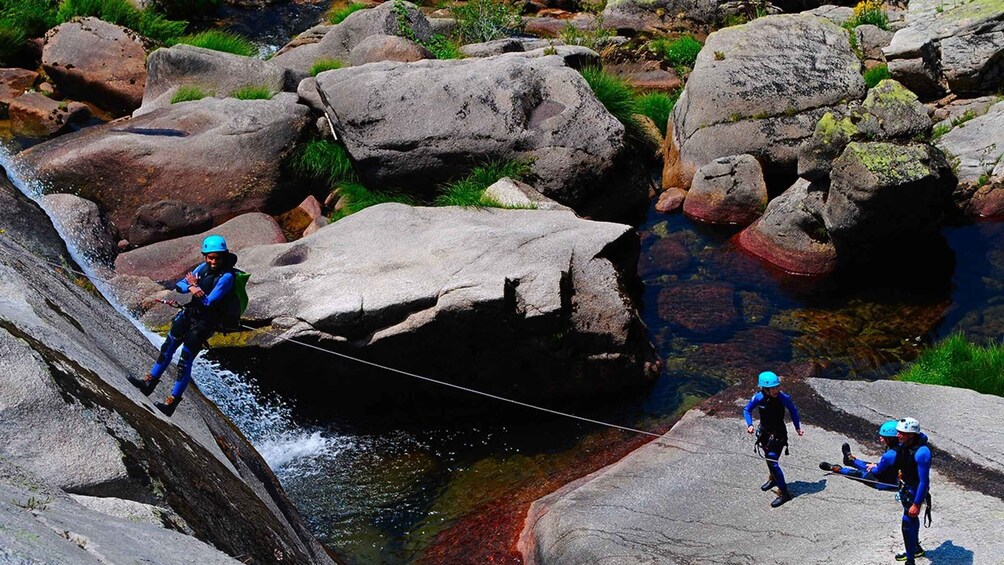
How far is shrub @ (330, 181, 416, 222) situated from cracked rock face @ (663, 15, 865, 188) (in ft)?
15.5

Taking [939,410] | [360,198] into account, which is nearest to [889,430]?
[939,410]

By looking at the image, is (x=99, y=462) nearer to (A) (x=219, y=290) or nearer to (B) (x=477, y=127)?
(A) (x=219, y=290)

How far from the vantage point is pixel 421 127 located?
47.3ft

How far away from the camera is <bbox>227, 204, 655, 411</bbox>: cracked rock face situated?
1040cm

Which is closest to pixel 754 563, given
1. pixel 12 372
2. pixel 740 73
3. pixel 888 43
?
pixel 12 372

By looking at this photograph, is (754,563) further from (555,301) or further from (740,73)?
(740,73)

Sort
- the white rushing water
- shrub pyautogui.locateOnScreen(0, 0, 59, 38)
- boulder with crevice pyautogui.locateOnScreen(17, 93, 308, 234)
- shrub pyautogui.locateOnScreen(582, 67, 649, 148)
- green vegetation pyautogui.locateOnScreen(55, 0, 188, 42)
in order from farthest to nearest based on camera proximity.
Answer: green vegetation pyautogui.locateOnScreen(55, 0, 188, 42) → shrub pyautogui.locateOnScreen(0, 0, 59, 38) → shrub pyautogui.locateOnScreen(582, 67, 649, 148) → boulder with crevice pyautogui.locateOnScreen(17, 93, 308, 234) → the white rushing water

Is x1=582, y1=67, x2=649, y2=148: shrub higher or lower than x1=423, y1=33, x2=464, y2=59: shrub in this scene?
lower

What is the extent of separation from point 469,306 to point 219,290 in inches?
131

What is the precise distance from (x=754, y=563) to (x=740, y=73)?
35.8 feet

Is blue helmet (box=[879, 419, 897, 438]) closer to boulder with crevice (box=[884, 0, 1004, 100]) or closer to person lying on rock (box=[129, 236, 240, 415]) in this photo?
person lying on rock (box=[129, 236, 240, 415])

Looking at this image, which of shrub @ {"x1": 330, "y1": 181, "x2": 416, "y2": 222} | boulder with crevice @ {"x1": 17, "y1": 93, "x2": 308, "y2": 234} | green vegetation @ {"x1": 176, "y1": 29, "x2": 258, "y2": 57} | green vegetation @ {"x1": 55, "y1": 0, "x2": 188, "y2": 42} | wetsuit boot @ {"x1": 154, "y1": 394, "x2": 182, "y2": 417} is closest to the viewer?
wetsuit boot @ {"x1": 154, "y1": 394, "x2": 182, "y2": 417}

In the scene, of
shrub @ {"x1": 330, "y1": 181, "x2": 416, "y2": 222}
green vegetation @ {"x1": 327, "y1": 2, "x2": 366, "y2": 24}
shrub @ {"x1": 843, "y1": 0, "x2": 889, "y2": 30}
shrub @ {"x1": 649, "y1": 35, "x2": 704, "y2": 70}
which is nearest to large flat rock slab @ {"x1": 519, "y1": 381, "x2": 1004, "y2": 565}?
shrub @ {"x1": 330, "y1": 181, "x2": 416, "y2": 222}

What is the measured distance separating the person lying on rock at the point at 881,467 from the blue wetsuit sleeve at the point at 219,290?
4.88 metres
